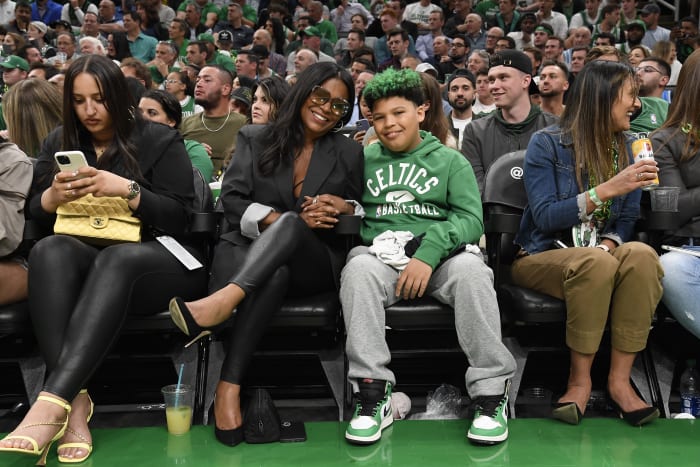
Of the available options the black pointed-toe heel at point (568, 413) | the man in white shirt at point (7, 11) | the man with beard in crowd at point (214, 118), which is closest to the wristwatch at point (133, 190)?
the black pointed-toe heel at point (568, 413)

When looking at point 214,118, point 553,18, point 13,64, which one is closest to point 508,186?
point 214,118

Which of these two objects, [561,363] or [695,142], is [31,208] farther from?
[695,142]

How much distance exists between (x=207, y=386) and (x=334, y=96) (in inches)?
49.3

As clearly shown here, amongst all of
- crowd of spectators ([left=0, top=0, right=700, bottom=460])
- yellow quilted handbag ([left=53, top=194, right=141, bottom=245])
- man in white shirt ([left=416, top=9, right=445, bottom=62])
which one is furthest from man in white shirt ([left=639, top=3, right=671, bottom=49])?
yellow quilted handbag ([left=53, top=194, right=141, bottom=245])

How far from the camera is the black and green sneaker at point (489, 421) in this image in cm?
243

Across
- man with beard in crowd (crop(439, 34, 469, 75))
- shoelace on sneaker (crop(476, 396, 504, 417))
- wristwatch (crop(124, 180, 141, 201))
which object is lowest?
shoelace on sneaker (crop(476, 396, 504, 417))

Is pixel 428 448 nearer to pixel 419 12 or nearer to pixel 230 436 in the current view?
pixel 230 436

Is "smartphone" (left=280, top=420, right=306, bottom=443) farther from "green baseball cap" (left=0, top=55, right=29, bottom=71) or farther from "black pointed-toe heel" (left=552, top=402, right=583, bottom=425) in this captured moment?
"green baseball cap" (left=0, top=55, right=29, bottom=71)

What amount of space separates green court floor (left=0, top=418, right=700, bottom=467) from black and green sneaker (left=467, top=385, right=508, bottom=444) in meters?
0.03

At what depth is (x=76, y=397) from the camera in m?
2.39

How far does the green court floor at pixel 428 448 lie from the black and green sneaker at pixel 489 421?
32 millimetres

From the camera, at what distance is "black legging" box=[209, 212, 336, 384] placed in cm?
246

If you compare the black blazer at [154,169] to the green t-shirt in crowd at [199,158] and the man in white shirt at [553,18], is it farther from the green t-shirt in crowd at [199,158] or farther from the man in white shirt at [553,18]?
the man in white shirt at [553,18]

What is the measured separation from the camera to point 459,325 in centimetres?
252
